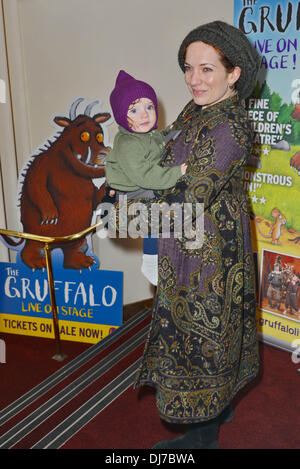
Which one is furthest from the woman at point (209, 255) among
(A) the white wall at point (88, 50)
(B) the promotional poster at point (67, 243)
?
(A) the white wall at point (88, 50)

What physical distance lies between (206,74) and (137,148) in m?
0.35

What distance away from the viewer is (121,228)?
1.79 m

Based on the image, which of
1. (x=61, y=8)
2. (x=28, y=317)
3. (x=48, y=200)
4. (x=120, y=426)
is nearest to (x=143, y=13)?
(x=61, y=8)

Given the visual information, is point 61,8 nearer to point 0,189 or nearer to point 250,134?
point 0,189

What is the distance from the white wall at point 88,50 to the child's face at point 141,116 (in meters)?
1.28

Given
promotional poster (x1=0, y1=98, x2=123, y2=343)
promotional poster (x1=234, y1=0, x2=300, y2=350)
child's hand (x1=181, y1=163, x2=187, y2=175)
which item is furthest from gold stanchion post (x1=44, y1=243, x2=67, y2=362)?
child's hand (x1=181, y1=163, x2=187, y2=175)

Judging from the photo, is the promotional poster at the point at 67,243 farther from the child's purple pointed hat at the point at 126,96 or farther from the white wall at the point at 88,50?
the child's purple pointed hat at the point at 126,96

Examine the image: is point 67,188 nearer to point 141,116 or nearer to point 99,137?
point 99,137

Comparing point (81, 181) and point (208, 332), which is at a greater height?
point (81, 181)

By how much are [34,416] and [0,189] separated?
1527 mm

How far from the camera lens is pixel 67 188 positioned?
3.01 m

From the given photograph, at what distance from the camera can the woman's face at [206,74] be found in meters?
1.66

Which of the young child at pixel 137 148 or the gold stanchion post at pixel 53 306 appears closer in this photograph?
the young child at pixel 137 148

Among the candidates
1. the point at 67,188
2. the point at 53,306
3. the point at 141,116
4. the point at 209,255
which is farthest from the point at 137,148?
the point at 53,306
